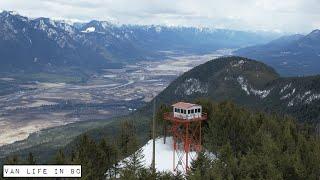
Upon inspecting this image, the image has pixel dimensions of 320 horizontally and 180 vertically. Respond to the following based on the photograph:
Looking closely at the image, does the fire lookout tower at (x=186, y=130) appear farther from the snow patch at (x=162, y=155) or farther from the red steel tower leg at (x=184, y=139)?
the snow patch at (x=162, y=155)

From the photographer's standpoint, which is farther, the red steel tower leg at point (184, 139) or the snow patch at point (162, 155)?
the snow patch at point (162, 155)

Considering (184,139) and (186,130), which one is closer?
(186,130)

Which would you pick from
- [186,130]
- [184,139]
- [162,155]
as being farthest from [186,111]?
[162,155]

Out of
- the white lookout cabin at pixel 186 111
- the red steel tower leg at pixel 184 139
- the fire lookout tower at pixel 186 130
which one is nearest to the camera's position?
the fire lookout tower at pixel 186 130

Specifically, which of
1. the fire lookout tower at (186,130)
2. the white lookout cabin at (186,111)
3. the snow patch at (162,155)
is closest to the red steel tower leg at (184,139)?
the fire lookout tower at (186,130)

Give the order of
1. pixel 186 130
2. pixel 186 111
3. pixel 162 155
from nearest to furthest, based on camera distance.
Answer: pixel 186 130, pixel 186 111, pixel 162 155

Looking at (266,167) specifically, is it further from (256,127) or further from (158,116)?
(158,116)

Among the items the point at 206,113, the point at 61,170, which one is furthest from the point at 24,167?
the point at 206,113

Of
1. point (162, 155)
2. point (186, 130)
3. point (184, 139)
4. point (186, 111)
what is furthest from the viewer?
point (162, 155)

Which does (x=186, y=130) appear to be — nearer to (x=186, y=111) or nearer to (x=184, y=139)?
(x=186, y=111)
